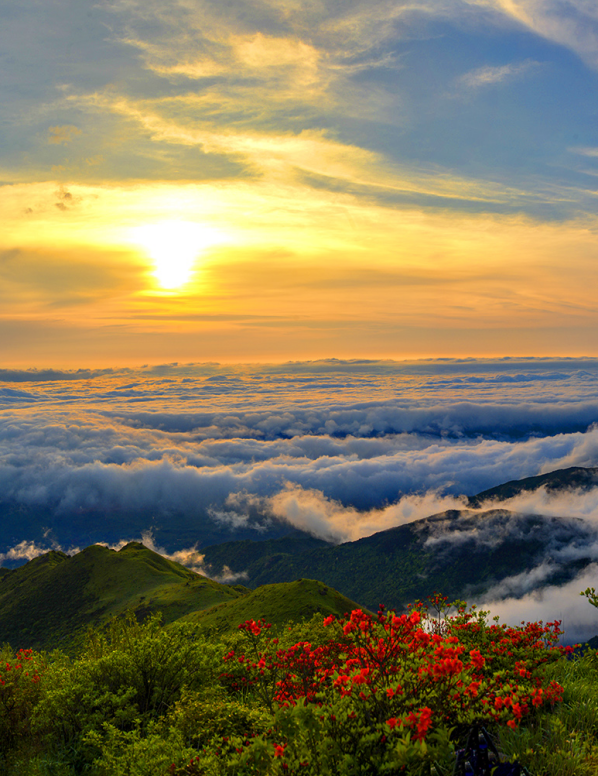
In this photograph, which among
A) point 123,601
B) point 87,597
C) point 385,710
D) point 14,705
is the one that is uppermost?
point 385,710

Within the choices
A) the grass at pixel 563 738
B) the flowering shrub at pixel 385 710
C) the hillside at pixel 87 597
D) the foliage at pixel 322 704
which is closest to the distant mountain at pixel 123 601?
the hillside at pixel 87 597

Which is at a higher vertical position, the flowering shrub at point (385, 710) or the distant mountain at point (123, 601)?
the flowering shrub at point (385, 710)

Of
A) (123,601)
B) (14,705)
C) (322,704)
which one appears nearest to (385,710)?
(322,704)

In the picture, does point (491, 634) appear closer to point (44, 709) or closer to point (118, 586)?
point (44, 709)

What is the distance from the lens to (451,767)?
13141 millimetres

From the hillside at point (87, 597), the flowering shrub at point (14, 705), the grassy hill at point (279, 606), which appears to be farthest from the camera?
the hillside at point (87, 597)

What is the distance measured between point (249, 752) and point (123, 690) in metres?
21.2

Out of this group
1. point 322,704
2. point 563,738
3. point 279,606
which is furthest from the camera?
point 279,606

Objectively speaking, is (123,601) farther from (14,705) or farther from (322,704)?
(322,704)

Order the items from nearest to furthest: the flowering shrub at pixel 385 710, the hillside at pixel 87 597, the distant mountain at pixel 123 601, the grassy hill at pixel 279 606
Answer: the flowering shrub at pixel 385 710
the grassy hill at pixel 279 606
the distant mountain at pixel 123 601
the hillside at pixel 87 597

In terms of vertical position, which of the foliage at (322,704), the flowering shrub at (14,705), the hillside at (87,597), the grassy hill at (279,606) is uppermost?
the foliage at (322,704)

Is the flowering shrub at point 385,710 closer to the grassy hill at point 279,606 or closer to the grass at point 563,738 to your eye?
the grass at point 563,738

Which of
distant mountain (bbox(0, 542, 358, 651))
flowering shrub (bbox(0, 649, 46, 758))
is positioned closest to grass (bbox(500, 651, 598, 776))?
flowering shrub (bbox(0, 649, 46, 758))

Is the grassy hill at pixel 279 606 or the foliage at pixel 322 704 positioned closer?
the foliage at pixel 322 704
